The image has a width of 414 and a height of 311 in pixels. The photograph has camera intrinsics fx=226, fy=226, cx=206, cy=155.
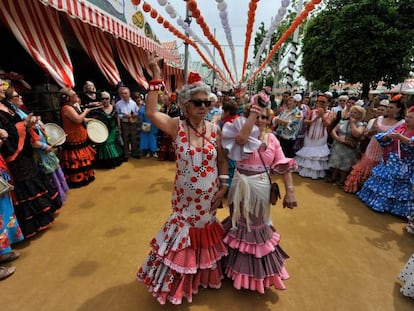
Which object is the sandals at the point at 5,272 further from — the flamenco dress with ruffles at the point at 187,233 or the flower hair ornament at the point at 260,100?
the flower hair ornament at the point at 260,100

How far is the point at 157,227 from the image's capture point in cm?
323

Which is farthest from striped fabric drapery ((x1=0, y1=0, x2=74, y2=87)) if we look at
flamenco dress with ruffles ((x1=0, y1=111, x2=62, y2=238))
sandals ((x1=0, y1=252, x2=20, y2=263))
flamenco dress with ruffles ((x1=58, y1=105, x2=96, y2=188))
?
sandals ((x1=0, y1=252, x2=20, y2=263))

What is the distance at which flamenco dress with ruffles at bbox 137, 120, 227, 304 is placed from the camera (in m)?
1.84

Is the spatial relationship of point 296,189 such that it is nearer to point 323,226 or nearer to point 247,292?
point 323,226

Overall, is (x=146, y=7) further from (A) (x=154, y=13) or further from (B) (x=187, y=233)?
(B) (x=187, y=233)

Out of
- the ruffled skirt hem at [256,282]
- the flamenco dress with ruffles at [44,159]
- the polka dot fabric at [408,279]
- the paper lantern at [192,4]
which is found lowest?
the polka dot fabric at [408,279]

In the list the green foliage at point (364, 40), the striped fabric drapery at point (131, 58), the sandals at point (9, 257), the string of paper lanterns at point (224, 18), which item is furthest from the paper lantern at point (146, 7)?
the green foliage at point (364, 40)

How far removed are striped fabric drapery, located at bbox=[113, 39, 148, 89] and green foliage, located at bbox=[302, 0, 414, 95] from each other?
391 inches

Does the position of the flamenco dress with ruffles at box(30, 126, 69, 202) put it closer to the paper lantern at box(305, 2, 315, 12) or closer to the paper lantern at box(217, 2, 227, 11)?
the paper lantern at box(217, 2, 227, 11)

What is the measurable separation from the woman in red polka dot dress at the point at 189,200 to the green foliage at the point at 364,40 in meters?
12.6

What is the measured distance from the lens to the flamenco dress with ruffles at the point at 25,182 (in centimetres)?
249

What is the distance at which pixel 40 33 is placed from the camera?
14.6 ft

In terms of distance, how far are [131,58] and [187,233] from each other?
25.4 feet

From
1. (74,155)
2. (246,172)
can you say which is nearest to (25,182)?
(74,155)
